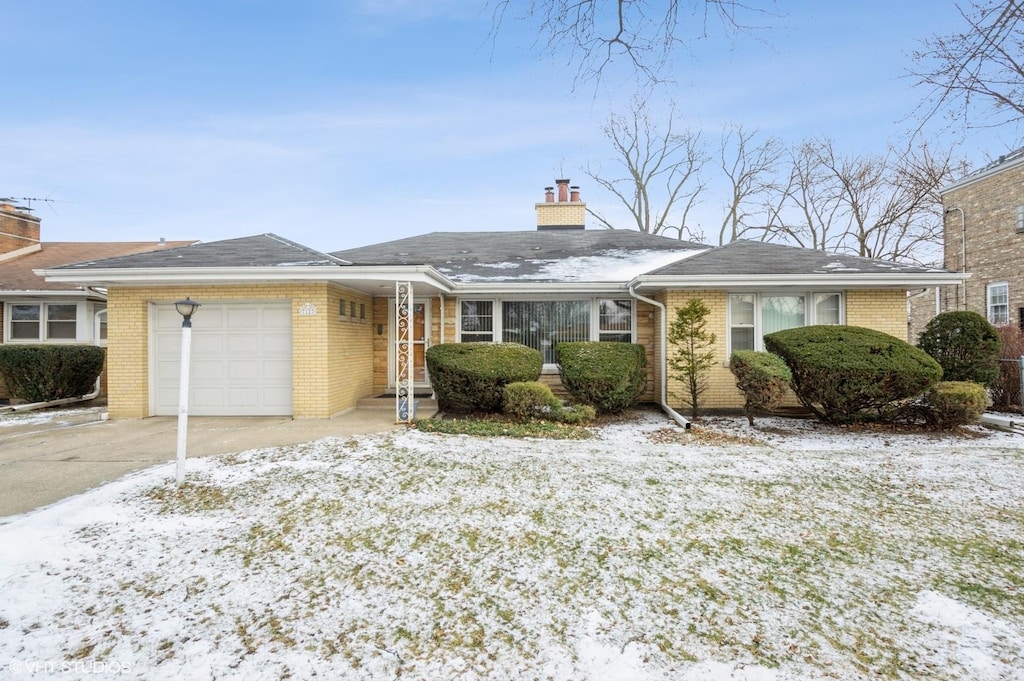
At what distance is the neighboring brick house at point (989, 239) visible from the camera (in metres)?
15.1

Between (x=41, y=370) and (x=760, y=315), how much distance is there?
16048 millimetres

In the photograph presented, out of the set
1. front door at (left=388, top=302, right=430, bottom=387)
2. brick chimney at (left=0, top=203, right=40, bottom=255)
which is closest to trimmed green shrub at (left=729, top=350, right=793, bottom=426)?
front door at (left=388, top=302, right=430, bottom=387)

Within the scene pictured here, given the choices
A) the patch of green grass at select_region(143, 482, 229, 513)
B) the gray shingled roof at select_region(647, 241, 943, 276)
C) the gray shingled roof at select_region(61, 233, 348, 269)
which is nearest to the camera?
the patch of green grass at select_region(143, 482, 229, 513)

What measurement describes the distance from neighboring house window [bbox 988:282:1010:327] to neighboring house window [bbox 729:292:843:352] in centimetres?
1057

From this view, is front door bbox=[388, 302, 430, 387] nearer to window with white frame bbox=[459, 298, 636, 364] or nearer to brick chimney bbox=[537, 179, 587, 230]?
window with white frame bbox=[459, 298, 636, 364]

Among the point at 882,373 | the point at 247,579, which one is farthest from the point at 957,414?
the point at 247,579

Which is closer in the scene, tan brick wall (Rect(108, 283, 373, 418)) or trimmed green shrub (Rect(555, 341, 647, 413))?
tan brick wall (Rect(108, 283, 373, 418))

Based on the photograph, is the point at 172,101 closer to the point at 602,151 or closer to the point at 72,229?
the point at 72,229

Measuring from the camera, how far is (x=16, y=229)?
52.9 ft

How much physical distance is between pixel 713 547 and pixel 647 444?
3.49 meters

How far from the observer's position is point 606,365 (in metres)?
9.09

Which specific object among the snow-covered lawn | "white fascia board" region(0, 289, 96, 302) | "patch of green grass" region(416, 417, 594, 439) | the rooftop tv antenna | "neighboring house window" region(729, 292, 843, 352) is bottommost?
the snow-covered lawn

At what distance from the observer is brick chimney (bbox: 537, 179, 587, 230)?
1680cm

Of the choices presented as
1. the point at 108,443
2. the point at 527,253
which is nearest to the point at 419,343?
the point at 527,253
